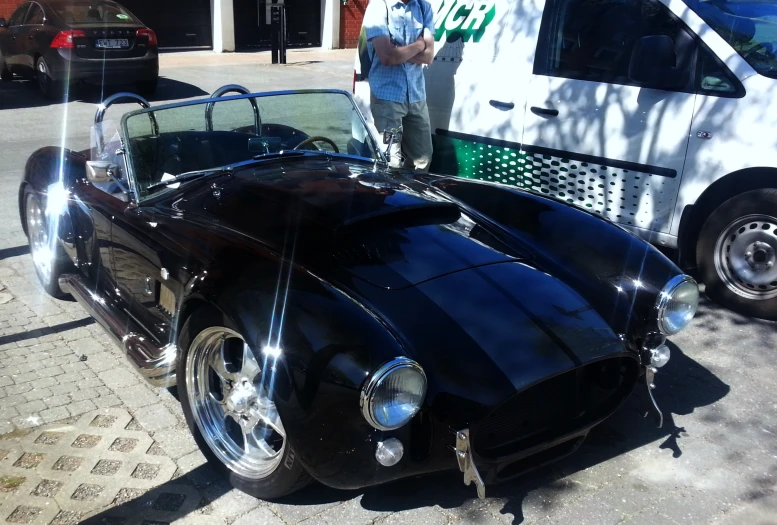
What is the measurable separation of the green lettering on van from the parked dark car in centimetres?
750

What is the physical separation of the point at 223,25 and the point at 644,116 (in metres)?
15.1

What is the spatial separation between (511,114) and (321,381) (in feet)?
12.2

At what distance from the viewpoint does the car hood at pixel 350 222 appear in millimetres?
3117

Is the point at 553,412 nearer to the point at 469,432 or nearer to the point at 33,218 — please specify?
the point at 469,432

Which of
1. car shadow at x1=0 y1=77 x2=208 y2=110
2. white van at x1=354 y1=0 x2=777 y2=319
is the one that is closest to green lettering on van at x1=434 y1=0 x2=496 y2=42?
white van at x1=354 y1=0 x2=777 y2=319

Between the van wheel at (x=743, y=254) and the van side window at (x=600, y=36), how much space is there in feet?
2.80

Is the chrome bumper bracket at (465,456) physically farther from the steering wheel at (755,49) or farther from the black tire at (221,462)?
the steering wheel at (755,49)

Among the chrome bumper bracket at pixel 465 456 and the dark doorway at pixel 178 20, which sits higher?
the dark doorway at pixel 178 20

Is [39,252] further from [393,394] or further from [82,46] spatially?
[82,46]

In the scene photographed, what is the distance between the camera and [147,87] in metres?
12.8

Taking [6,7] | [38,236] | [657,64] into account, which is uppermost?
[657,64]

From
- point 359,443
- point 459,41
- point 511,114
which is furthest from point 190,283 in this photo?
point 459,41

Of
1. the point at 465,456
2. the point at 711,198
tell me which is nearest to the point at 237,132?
the point at 465,456

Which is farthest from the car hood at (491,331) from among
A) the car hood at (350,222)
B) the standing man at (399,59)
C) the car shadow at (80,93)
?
the car shadow at (80,93)
